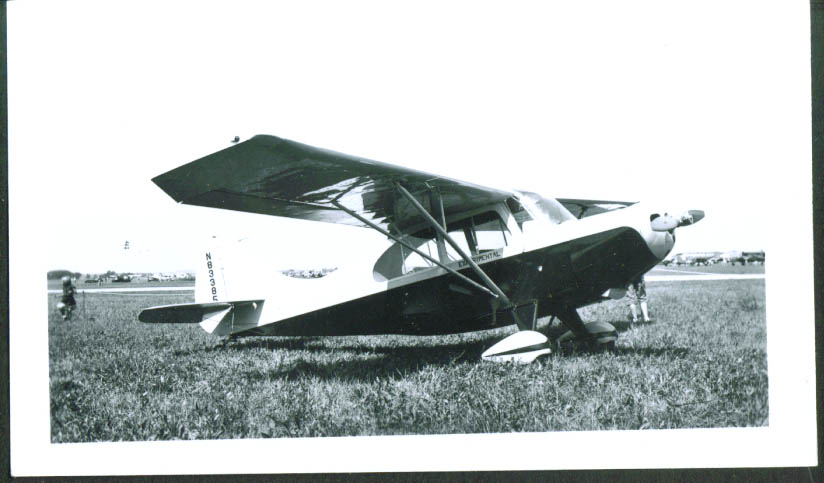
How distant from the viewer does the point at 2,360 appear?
328cm

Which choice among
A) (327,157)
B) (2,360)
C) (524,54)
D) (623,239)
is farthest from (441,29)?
(2,360)

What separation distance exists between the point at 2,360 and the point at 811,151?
5.13m

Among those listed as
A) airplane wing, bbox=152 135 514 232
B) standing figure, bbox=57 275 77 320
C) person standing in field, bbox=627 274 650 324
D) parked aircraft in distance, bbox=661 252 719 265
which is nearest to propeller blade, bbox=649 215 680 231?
parked aircraft in distance, bbox=661 252 719 265

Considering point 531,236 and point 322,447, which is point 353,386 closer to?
point 322,447

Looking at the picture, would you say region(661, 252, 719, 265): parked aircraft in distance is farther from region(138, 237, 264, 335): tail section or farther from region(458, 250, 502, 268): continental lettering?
region(138, 237, 264, 335): tail section

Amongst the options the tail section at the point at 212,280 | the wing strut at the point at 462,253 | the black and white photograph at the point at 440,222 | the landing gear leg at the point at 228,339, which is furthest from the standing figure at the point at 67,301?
the wing strut at the point at 462,253

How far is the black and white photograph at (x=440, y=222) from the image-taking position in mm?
2939

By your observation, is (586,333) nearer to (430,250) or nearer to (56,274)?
(430,250)

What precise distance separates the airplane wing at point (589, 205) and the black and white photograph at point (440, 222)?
26cm

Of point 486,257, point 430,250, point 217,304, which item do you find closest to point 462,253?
point 486,257

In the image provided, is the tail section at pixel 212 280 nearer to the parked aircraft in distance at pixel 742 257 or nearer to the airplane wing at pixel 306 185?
the airplane wing at pixel 306 185

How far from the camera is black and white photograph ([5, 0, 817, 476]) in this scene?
2.94m

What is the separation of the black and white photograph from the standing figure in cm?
2

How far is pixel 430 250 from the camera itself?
151 inches
